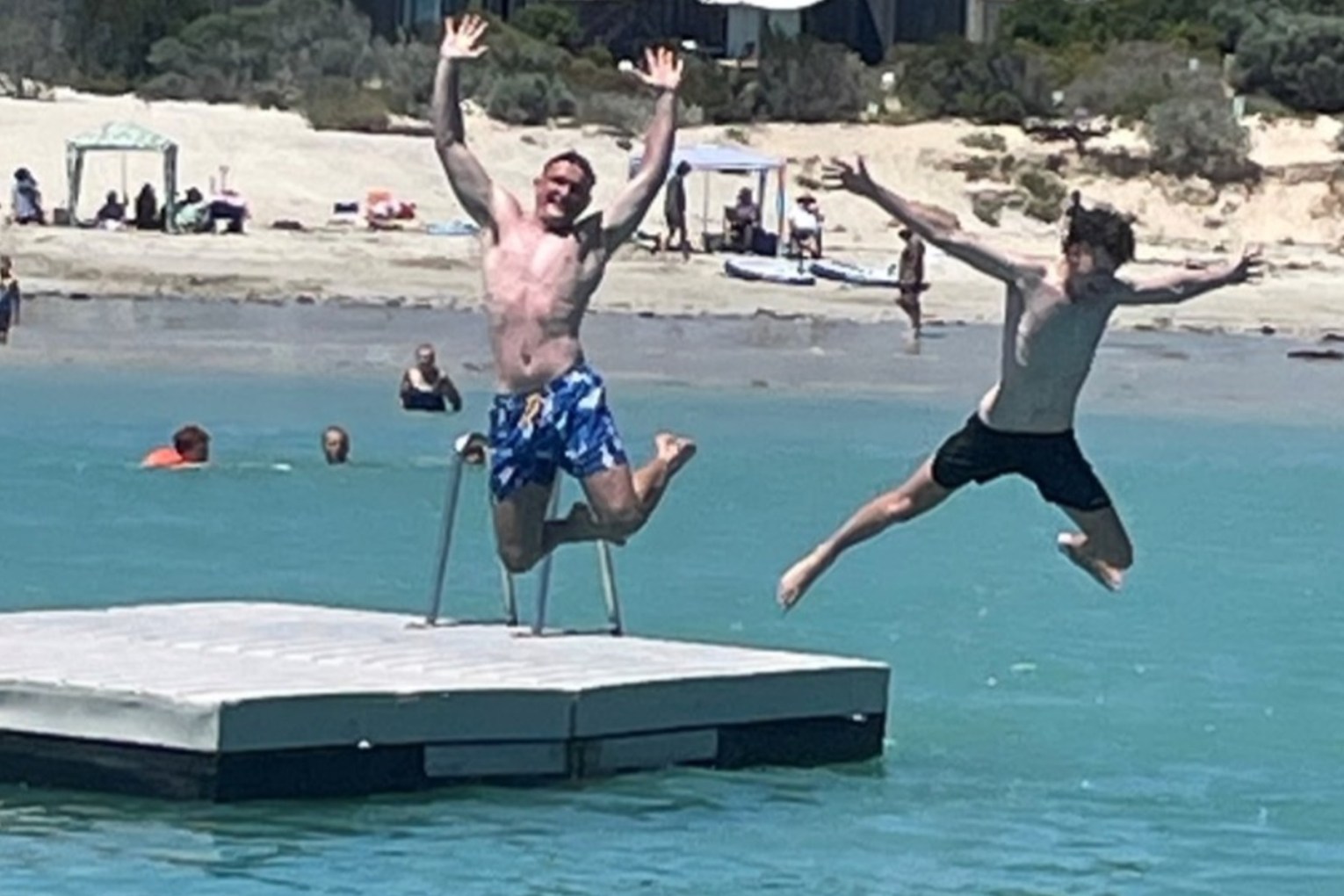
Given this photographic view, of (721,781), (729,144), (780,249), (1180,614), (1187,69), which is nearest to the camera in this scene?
(721,781)

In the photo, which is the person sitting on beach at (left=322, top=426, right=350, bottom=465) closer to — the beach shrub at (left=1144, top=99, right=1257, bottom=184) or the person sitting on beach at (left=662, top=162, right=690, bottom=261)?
the person sitting on beach at (left=662, top=162, right=690, bottom=261)

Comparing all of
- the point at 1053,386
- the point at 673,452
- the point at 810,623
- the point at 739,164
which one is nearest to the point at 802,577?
the point at 673,452

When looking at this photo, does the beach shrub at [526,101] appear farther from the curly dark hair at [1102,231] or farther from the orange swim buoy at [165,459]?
the curly dark hair at [1102,231]

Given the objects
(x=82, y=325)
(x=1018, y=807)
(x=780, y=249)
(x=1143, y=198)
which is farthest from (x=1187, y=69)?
(x=1018, y=807)

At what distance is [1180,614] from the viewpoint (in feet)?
59.0

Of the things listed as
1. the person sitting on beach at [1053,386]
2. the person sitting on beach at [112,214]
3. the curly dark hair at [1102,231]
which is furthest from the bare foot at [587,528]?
the person sitting on beach at [112,214]

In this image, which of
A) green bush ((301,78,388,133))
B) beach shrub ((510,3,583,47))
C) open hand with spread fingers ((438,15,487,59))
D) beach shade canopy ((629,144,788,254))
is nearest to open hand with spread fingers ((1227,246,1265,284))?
open hand with spread fingers ((438,15,487,59))

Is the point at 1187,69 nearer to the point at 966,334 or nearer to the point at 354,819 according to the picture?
the point at 966,334

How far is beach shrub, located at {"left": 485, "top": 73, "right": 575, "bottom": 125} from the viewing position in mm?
44562

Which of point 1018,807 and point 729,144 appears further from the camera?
point 729,144

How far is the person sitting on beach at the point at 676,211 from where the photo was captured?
37.8m

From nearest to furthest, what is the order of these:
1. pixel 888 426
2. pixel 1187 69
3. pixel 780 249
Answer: pixel 888 426 → pixel 780 249 → pixel 1187 69

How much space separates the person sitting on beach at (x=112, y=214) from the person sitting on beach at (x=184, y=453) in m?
14.2

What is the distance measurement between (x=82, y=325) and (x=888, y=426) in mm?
7682
